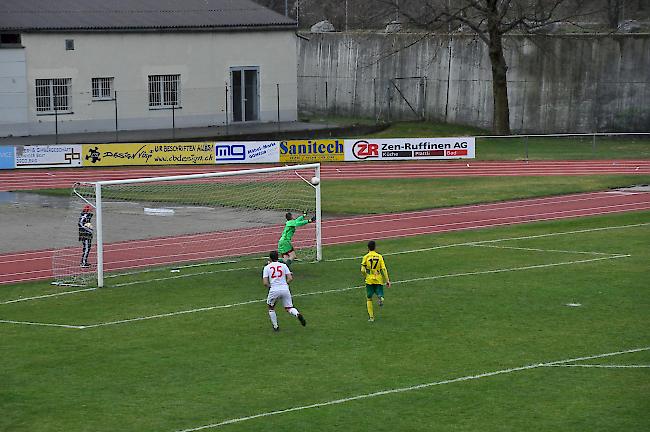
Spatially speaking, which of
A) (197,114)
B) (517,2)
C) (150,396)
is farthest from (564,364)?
(197,114)

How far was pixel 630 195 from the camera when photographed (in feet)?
142

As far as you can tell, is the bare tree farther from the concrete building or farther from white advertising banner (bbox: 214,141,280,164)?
white advertising banner (bbox: 214,141,280,164)

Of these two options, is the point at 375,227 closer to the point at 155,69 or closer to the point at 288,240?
the point at 288,240

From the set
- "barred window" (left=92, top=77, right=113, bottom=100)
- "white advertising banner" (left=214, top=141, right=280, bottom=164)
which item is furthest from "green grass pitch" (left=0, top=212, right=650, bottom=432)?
"barred window" (left=92, top=77, right=113, bottom=100)

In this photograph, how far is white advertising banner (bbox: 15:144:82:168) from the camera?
50000mm

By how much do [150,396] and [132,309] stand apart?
24.0ft

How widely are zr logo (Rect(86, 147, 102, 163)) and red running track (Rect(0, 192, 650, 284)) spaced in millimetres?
16063

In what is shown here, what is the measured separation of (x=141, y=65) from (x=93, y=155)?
521 inches

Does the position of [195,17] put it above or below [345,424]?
above

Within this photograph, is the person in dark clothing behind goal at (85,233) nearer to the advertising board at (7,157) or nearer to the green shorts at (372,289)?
the green shorts at (372,289)

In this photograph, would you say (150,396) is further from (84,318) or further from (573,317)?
(573,317)

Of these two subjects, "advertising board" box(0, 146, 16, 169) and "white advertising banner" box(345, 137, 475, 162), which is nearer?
"advertising board" box(0, 146, 16, 169)

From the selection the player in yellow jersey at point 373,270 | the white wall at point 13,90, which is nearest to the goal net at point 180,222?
the player in yellow jersey at point 373,270

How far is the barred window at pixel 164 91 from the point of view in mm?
63000
